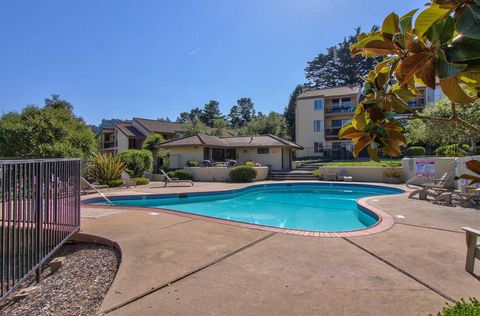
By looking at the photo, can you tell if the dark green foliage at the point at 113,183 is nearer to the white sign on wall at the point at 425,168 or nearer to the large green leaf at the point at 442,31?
the large green leaf at the point at 442,31

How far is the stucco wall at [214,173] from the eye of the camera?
73.1ft

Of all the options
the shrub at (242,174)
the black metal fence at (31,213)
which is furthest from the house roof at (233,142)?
the black metal fence at (31,213)

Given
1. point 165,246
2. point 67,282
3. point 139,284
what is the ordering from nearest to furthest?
1. point 139,284
2. point 67,282
3. point 165,246

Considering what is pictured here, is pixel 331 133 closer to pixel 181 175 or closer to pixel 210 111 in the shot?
pixel 181 175

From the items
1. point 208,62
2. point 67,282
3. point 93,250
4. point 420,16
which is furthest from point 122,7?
point 420,16

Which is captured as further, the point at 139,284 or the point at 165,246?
the point at 165,246

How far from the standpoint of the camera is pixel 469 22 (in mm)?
903

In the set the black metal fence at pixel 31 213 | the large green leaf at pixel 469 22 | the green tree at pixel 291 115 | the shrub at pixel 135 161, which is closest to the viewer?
the large green leaf at pixel 469 22

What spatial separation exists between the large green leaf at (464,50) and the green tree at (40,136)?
19971 millimetres

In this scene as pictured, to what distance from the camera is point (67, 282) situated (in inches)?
165

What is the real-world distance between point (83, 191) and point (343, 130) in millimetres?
15732

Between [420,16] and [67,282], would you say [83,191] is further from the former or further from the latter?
[420,16]

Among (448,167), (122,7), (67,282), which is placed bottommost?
(67,282)

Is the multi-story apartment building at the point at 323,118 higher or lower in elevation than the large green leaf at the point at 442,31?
higher
